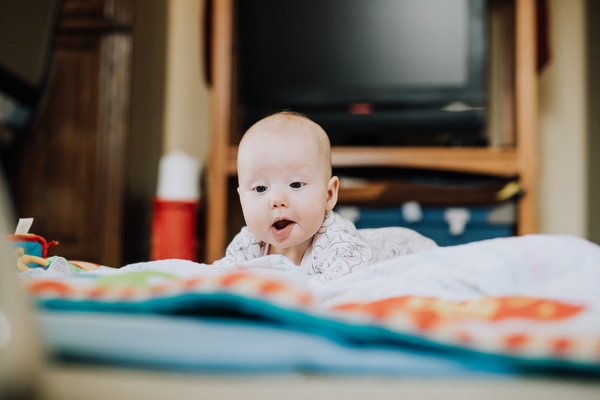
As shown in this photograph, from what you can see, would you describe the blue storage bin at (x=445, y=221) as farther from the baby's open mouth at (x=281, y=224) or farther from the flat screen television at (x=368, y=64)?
the baby's open mouth at (x=281, y=224)

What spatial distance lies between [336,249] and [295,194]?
4.7 inches

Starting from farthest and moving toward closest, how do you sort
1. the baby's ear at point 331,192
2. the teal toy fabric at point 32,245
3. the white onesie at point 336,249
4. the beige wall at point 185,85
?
the beige wall at point 185,85 < the baby's ear at point 331,192 < the white onesie at point 336,249 < the teal toy fabric at point 32,245

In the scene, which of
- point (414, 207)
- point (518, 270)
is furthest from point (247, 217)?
point (414, 207)

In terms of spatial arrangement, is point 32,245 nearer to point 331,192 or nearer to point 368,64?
point 331,192

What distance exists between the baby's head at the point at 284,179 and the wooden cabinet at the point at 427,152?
700mm

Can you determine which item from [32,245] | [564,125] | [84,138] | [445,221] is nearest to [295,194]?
[32,245]

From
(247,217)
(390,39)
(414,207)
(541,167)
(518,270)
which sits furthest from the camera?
(541,167)

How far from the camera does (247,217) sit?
2.65ft

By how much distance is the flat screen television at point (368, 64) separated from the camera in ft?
5.31

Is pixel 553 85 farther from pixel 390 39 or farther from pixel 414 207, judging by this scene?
pixel 414 207

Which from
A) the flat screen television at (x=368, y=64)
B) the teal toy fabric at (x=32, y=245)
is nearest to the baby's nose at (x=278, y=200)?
the teal toy fabric at (x=32, y=245)

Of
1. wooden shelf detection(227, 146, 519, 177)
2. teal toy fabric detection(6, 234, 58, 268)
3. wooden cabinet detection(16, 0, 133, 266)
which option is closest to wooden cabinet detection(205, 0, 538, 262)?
wooden shelf detection(227, 146, 519, 177)

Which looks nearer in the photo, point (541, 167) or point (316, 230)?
point (316, 230)

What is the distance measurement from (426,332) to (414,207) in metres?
1.19
